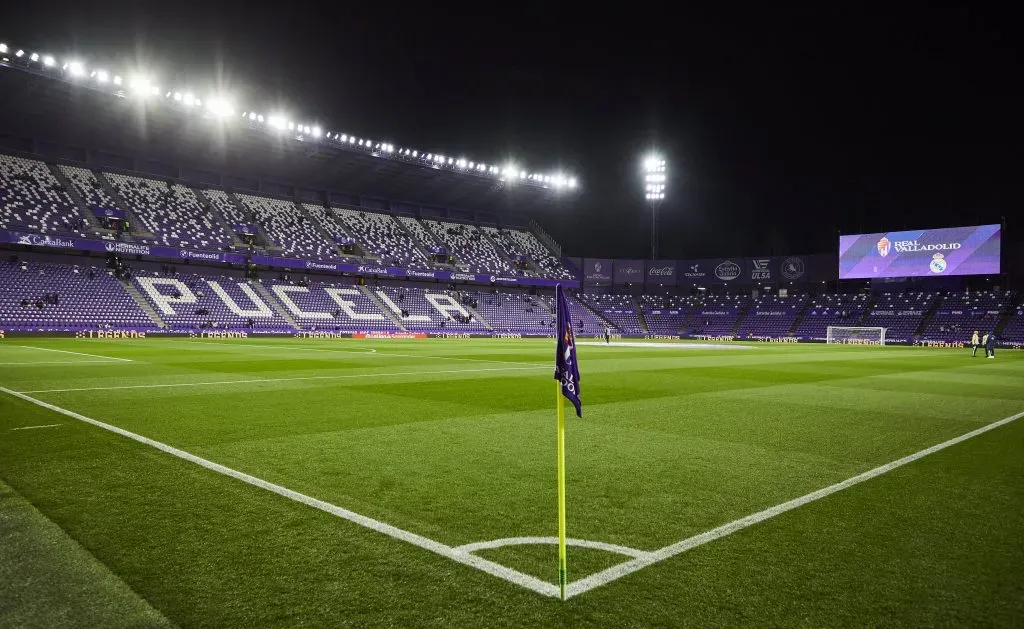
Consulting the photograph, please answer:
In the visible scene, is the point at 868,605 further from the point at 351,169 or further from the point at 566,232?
the point at 566,232

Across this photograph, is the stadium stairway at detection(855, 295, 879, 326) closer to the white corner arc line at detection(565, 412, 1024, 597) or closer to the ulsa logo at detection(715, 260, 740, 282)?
the ulsa logo at detection(715, 260, 740, 282)

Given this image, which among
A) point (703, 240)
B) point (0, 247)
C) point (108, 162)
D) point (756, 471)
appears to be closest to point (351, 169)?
point (108, 162)

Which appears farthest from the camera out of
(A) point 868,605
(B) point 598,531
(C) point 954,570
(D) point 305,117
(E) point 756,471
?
(D) point 305,117

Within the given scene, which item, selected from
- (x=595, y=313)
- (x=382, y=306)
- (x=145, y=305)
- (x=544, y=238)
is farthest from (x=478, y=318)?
(x=145, y=305)

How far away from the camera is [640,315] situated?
84.1 m

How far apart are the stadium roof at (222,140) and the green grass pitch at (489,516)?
148ft

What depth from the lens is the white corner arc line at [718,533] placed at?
3859 mm

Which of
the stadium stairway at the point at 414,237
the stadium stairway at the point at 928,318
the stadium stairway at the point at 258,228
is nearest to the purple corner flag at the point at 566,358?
the stadium stairway at the point at 258,228

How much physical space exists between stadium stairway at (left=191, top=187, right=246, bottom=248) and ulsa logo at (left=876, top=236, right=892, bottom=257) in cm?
6396

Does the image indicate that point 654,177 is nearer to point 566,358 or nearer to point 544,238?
point 544,238

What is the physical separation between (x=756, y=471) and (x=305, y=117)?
58.2m

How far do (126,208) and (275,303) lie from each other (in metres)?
15.2

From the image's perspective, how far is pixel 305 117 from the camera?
56.9 metres

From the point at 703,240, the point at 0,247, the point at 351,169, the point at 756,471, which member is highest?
the point at 351,169
